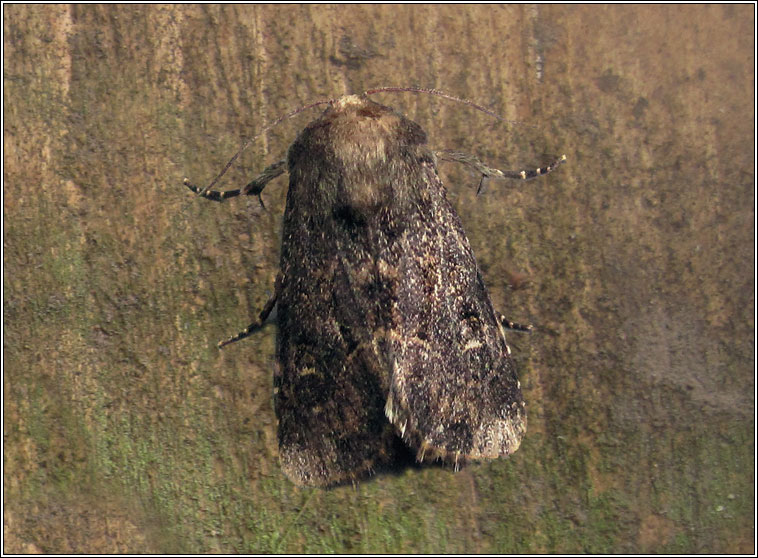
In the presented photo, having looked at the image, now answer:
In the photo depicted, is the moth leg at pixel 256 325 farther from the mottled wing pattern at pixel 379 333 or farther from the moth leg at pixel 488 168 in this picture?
the moth leg at pixel 488 168

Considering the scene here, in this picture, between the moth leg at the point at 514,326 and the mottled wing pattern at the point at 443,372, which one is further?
the moth leg at the point at 514,326

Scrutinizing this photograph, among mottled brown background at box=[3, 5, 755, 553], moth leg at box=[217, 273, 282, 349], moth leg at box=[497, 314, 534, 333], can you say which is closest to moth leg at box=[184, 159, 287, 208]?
mottled brown background at box=[3, 5, 755, 553]

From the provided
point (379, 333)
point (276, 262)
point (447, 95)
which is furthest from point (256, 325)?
point (447, 95)

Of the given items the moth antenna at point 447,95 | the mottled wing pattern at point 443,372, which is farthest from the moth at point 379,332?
the moth antenna at point 447,95

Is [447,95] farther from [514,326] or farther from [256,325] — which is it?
[256,325]

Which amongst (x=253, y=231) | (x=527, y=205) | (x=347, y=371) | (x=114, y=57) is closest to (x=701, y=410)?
(x=527, y=205)
